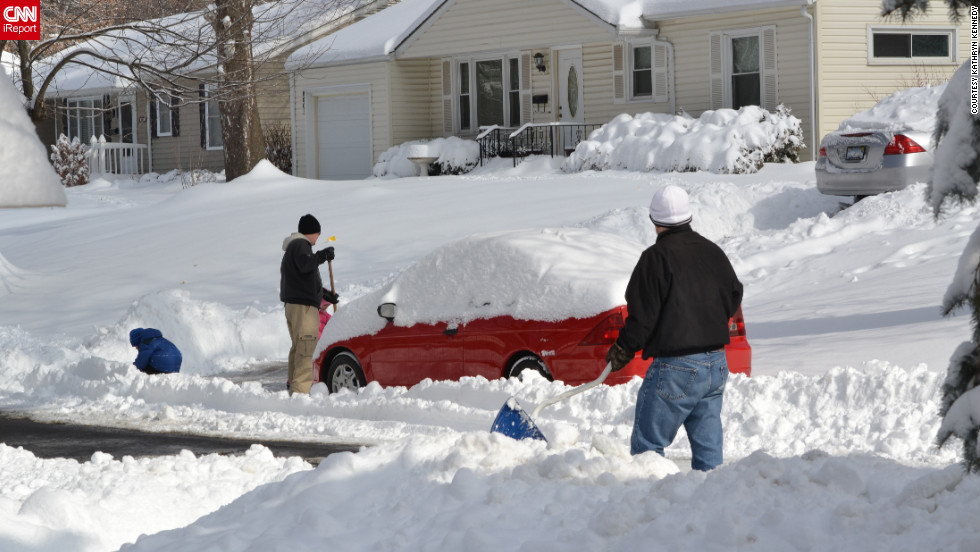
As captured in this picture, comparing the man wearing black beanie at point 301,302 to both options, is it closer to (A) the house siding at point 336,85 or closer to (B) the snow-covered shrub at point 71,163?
(A) the house siding at point 336,85

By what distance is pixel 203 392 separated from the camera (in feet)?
38.3

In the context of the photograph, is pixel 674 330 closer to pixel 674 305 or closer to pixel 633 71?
pixel 674 305

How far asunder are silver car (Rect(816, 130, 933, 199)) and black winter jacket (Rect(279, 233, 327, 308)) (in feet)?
29.6

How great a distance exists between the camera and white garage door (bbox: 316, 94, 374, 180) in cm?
3241

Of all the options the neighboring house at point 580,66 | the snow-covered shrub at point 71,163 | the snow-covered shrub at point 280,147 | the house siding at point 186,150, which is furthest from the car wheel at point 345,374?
the snow-covered shrub at point 71,163

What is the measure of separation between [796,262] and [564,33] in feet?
43.0

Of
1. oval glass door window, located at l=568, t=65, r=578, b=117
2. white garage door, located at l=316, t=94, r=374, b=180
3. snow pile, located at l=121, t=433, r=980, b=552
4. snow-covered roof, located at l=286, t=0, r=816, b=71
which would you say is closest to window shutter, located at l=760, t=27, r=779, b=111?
snow-covered roof, located at l=286, t=0, r=816, b=71

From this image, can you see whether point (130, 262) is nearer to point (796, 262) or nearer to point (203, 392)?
point (203, 392)

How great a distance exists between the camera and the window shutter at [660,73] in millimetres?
26800

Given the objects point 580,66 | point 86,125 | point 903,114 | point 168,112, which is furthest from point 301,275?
point 86,125

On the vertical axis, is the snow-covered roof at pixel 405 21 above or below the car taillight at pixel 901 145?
above

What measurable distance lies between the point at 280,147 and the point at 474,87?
8269 mm

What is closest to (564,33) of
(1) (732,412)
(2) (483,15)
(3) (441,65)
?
(2) (483,15)

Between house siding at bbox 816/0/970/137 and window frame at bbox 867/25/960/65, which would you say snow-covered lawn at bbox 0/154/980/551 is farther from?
window frame at bbox 867/25/960/65
